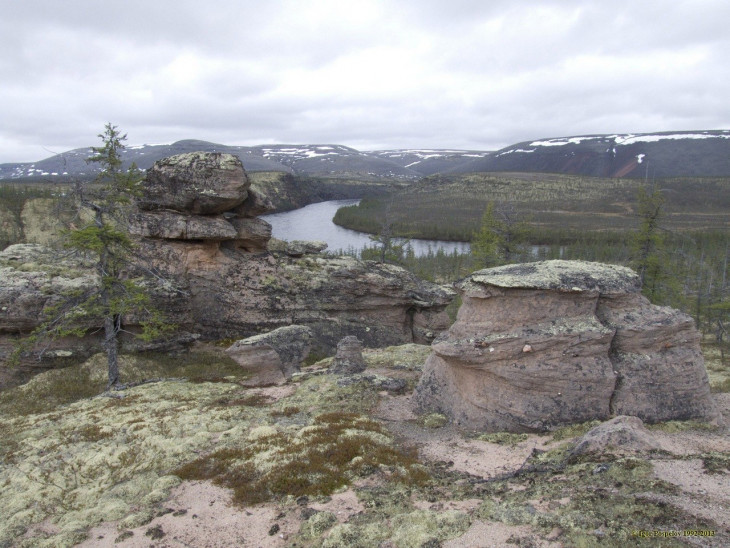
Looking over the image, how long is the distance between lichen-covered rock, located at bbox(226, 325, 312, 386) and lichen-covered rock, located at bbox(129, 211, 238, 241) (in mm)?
9267

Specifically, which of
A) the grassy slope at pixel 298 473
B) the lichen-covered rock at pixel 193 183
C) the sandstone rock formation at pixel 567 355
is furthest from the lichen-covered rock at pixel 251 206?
the sandstone rock formation at pixel 567 355

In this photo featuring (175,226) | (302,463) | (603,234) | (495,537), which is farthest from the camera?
(603,234)

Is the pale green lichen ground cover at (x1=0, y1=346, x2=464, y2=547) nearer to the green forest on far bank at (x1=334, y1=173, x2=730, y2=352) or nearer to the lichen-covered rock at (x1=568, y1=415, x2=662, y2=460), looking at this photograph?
the lichen-covered rock at (x1=568, y1=415, x2=662, y2=460)

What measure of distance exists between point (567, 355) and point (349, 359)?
11.6m

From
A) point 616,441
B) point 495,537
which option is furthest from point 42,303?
point 616,441

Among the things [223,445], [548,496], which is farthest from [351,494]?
[223,445]

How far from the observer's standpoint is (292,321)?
3080cm

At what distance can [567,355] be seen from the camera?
15.0 m

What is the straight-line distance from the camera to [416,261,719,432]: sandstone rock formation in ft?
48.1

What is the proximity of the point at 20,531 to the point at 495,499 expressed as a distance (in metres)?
11.3

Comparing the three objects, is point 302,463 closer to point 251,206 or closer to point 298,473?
point 298,473

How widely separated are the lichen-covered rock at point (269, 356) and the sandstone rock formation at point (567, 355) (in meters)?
10.6

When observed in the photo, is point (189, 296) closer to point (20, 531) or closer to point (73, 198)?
point (73, 198)

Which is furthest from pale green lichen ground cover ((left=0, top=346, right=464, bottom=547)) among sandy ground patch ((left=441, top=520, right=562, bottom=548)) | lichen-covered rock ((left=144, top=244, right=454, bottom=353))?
lichen-covered rock ((left=144, top=244, right=454, bottom=353))
